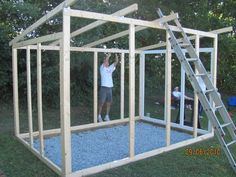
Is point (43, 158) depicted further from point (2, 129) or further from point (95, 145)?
point (2, 129)

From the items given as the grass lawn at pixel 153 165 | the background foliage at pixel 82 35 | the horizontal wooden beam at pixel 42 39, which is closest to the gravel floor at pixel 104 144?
the grass lawn at pixel 153 165

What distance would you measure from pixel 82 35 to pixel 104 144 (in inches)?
166

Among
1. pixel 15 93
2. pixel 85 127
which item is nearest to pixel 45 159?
pixel 15 93

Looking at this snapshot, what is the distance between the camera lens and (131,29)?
485cm

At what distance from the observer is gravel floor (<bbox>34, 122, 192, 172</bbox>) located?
504cm

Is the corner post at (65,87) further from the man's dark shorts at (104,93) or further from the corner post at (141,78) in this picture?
the corner post at (141,78)

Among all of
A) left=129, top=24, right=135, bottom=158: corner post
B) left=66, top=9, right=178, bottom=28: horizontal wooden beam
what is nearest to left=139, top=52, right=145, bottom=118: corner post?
left=66, top=9, right=178, bottom=28: horizontal wooden beam

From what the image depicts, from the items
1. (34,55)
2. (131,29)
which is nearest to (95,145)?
(131,29)

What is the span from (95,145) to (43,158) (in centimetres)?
127

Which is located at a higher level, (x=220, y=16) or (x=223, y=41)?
(x=220, y=16)
